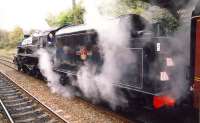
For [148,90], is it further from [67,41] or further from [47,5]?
[47,5]

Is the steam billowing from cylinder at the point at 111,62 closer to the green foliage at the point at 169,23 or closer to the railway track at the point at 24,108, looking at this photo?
the green foliage at the point at 169,23

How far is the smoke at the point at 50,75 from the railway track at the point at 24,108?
1.36 m

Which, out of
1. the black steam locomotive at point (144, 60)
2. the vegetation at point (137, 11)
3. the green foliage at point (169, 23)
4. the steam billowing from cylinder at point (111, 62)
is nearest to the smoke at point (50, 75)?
the steam billowing from cylinder at point (111, 62)

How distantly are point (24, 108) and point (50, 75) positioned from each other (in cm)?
467

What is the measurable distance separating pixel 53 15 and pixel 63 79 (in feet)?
63.5

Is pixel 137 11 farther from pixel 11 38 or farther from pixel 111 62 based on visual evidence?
pixel 11 38

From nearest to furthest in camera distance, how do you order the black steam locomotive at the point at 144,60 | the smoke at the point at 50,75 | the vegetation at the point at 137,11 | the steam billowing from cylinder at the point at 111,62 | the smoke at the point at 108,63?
1. the black steam locomotive at the point at 144,60
2. the steam billowing from cylinder at the point at 111,62
3. the vegetation at the point at 137,11
4. the smoke at the point at 108,63
5. the smoke at the point at 50,75

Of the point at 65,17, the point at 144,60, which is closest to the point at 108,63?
the point at 144,60

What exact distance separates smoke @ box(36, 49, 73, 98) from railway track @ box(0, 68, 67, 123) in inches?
53.7

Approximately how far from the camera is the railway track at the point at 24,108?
340 inches

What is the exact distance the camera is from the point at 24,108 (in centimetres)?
997

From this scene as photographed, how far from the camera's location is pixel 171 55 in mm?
6746

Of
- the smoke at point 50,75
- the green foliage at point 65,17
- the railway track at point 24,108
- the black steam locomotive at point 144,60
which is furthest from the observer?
the green foliage at point 65,17

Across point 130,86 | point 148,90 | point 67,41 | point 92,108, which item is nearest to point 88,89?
point 92,108
